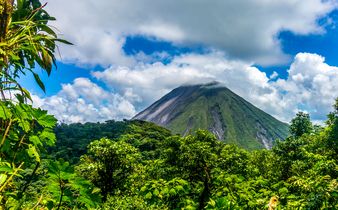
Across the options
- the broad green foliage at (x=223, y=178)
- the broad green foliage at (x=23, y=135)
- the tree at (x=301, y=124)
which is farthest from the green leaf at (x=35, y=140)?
the tree at (x=301, y=124)

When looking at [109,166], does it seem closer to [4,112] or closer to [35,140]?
[35,140]

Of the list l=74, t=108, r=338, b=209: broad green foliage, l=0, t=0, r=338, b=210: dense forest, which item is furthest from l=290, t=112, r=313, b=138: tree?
l=74, t=108, r=338, b=209: broad green foliage

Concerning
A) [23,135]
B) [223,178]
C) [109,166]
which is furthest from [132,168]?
[23,135]

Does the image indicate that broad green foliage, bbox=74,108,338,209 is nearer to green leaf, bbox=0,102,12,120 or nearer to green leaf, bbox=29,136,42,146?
green leaf, bbox=29,136,42,146

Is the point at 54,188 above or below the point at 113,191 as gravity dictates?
below

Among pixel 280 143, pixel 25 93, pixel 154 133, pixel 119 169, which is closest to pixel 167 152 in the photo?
pixel 119 169

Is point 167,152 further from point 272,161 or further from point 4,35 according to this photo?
point 4,35

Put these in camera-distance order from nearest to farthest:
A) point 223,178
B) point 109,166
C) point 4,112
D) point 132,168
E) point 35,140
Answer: point 4,112 → point 35,140 → point 223,178 → point 109,166 → point 132,168
